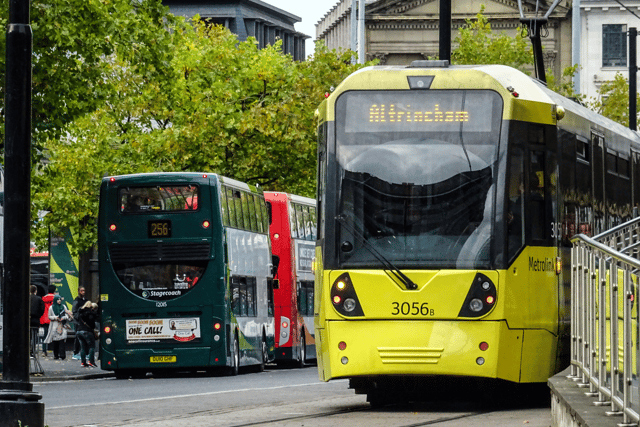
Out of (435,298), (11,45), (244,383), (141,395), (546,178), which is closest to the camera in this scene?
(11,45)

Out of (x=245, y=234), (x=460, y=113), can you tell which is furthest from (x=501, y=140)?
(x=245, y=234)

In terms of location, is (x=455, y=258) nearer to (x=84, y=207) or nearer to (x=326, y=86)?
(x=326, y=86)

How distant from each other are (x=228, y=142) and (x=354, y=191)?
2625 cm

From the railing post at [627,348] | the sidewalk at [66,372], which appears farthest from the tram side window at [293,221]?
the railing post at [627,348]

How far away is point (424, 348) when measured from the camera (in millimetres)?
13938

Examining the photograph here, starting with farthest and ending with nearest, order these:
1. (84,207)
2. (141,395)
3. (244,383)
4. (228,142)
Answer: (84,207) → (228,142) → (244,383) → (141,395)

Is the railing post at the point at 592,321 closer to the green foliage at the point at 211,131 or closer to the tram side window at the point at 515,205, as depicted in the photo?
the tram side window at the point at 515,205

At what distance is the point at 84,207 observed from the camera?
45.0 metres

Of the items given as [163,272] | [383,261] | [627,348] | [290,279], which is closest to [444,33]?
[163,272]

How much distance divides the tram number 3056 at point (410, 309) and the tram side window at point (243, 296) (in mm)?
13691

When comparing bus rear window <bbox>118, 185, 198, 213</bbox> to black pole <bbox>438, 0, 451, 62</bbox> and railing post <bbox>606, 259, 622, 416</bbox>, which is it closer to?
black pole <bbox>438, 0, 451, 62</bbox>

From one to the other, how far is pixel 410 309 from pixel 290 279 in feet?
62.5

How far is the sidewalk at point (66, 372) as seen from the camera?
2663cm

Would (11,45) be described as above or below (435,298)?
above
